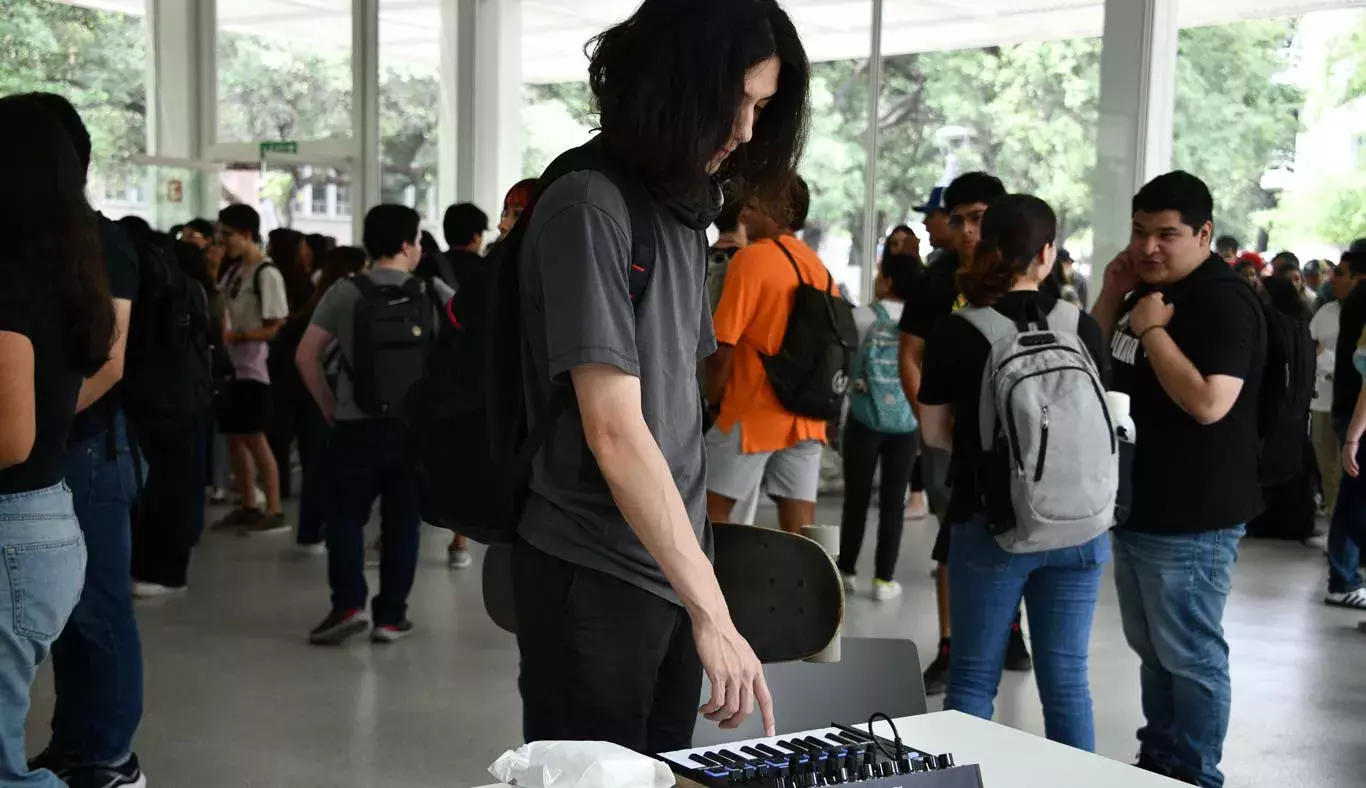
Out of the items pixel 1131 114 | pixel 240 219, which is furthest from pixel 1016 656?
pixel 240 219

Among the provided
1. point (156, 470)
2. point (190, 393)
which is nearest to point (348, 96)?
point (156, 470)

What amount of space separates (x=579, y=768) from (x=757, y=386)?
11.0ft

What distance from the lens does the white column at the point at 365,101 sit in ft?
41.2

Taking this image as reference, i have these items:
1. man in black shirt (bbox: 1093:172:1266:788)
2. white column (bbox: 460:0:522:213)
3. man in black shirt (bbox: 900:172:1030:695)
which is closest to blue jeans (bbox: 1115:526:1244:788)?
man in black shirt (bbox: 1093:172:1266:788)

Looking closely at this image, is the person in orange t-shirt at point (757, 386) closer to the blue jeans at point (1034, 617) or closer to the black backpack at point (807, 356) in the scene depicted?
the black backpack at point (807, 356)

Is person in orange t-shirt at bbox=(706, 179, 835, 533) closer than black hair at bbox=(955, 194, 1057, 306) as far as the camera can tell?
No

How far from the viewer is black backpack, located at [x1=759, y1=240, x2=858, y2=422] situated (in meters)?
4.57

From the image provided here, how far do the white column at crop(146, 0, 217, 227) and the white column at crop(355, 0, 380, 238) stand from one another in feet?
6.20

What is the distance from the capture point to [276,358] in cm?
729

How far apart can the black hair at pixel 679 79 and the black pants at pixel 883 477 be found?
4046 mm

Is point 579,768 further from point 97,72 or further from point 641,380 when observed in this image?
point 97,72

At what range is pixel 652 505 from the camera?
1.58m

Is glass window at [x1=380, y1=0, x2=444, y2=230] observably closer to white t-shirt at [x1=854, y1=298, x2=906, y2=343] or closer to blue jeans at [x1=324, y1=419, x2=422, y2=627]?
white t-shirt at [x1=854, y1=298, x2=906, y2=343]

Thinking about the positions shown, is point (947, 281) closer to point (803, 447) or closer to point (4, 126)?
point (803, 447)
